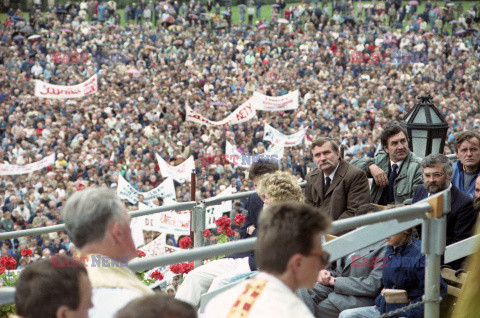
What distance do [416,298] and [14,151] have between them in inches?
582

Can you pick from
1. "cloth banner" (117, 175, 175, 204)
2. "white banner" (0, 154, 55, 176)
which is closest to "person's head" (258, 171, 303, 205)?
"cloth banner" (117, 175, 175, 204)

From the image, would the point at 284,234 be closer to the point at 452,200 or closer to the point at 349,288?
the point at 349,288

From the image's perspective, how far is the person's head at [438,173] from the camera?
432cm

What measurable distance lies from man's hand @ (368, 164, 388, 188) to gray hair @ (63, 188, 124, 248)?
10.7 ft

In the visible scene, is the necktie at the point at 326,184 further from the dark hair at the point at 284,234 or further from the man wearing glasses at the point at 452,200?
the dark hair at the point at 284,234

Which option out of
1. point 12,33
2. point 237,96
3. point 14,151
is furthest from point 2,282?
point 12,33

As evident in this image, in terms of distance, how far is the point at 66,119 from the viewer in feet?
62.9

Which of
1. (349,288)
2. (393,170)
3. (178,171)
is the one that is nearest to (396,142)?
(393,170)

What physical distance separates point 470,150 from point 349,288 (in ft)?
6.07

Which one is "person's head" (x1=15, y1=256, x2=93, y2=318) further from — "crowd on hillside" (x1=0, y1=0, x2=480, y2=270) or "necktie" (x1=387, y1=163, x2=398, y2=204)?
"crowd on hillside" (x1=0, y1=0, x2=480, y2=270)

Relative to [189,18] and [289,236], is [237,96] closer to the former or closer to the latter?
[189,18]

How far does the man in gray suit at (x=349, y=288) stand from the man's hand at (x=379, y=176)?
141 centimetres

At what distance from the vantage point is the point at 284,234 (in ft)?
6.38

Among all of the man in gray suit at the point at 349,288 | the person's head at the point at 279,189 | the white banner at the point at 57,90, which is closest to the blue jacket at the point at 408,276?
the man in gray suit at the point at 349,288
